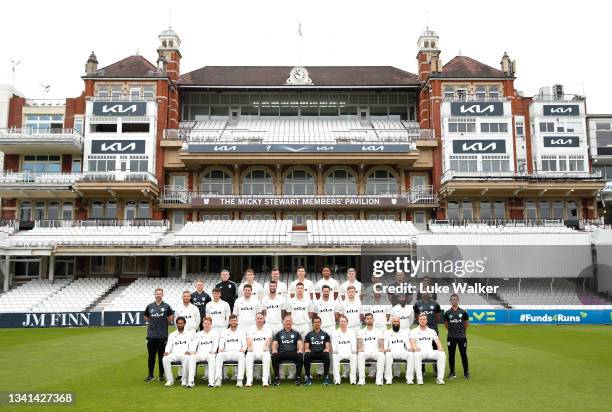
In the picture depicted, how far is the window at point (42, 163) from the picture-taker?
1726 inches

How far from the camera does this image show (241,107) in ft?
160

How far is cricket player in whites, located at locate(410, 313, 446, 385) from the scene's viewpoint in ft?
40.2

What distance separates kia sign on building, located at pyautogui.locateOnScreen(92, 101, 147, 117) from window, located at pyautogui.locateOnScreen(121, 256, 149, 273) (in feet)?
34.5

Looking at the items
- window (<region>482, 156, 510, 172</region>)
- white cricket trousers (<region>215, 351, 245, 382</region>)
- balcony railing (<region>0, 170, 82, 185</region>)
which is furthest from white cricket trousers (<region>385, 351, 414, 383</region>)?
balcony railing (<region>0, 170, 82, 185</region>)

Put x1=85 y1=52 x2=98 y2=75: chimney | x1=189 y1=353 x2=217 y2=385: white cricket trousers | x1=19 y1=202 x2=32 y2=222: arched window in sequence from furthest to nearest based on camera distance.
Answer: x1=85 y1=52 x2=98 y2=75: chimney
x1=19 y1=202 x2=32 y2=222: arched window
x1=189 y1=353 x2=217 y2=385: white cricket trousers

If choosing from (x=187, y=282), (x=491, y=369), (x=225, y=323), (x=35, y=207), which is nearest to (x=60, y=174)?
(x=35, y=207)

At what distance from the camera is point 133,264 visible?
1628 inches

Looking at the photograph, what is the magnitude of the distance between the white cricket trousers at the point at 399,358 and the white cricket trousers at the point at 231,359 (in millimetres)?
2982

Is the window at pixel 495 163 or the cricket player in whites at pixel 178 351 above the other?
the window at pixel 495 163

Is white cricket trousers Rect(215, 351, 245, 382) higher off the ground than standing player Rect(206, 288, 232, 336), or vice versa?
standing player Rect(206, 288, 232, 336)

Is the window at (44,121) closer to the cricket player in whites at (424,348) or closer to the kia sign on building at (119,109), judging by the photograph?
the kia sign on building at (119,109)

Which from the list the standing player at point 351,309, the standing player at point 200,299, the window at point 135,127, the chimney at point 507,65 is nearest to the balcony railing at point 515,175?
the chimney at point 507,65

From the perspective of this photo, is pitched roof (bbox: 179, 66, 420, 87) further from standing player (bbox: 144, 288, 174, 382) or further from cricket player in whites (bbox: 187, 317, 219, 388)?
cricket player in whites (bbox: 187, 317, 219, 388)

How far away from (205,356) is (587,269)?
2878 cm
